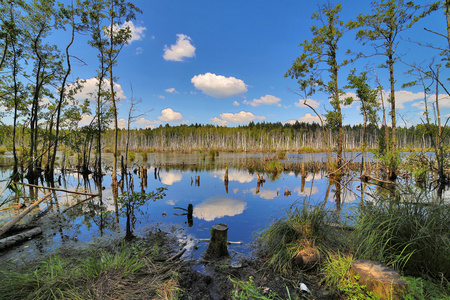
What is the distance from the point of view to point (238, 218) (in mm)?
7379

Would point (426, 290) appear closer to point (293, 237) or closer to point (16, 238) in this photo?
point (293, 237)

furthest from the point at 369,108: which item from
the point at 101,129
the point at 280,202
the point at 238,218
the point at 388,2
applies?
the point at 101,129

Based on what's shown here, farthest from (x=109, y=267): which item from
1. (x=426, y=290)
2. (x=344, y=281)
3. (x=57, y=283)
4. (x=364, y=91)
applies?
(x=364, y=91)

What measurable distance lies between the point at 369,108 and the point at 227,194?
15.3 meters

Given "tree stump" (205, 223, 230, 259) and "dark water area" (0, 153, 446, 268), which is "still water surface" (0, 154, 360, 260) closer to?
"dark water area" (0, 153, 446, 268)

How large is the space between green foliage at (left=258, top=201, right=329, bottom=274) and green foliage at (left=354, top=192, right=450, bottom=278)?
28.7 inches

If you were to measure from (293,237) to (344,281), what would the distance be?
4.14 ft

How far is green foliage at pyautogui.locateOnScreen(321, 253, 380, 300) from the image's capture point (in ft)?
8.71

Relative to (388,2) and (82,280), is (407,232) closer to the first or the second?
(82,280)

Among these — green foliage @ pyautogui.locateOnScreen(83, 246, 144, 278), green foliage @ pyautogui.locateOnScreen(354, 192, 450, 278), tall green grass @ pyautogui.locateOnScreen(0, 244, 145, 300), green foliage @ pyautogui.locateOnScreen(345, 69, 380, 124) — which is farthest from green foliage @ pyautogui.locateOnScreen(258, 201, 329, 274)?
green foliage @ pyautogui.locateOnScreen(345, 69, 380, 124)

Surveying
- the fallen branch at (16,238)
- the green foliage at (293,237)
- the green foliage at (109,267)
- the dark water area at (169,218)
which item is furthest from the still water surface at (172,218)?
the green foliage at (109,267)

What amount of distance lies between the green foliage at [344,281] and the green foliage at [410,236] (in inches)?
17.2

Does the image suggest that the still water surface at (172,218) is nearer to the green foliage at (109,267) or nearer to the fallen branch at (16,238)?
the fallen branch at (16,238)

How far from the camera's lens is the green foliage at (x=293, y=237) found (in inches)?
148
